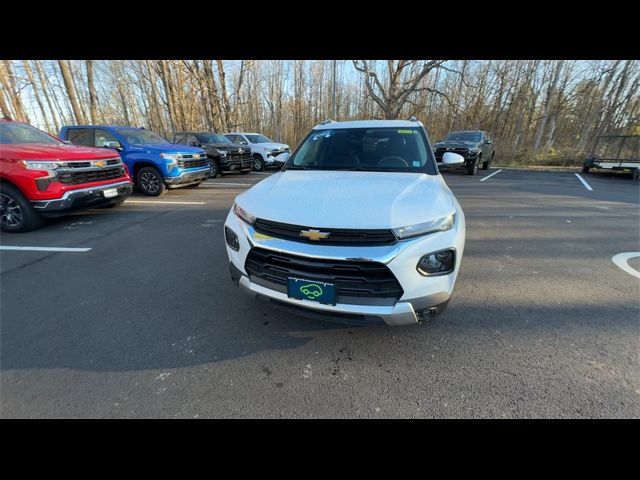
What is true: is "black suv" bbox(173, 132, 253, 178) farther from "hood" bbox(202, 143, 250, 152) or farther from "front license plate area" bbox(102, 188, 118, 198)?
"front license plate area" bbox(102, 188, 118, 198)

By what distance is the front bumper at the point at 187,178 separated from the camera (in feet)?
26.0

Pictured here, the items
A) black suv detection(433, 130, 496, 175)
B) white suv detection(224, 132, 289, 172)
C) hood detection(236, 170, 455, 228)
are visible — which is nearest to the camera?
hood detection(236, 170, 455, 228)

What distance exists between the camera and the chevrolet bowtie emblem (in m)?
1.88

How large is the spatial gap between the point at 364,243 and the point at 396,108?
2108 cm

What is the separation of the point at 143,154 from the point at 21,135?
8.17ft

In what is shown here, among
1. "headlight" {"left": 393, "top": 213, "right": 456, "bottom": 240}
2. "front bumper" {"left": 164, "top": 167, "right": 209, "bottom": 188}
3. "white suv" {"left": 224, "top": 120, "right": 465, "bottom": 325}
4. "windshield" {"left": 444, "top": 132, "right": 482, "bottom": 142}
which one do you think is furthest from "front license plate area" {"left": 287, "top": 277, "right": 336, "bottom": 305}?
"windshield" {"left": 444, "top": 132, "right": 482, "bottom": 142}

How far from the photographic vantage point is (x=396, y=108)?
19969mm

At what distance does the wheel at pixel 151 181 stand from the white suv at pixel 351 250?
684cm

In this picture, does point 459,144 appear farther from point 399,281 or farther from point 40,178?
point 40,178

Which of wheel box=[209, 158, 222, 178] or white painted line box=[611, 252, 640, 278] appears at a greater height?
white painted line box=[611, 252, 640, 278]

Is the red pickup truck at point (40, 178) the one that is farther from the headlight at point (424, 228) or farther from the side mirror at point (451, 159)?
the side mirror at point (451, 159)

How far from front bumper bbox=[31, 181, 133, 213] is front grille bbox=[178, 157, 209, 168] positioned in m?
2.38

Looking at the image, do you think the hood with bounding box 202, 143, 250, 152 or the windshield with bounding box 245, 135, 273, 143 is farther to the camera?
the windshield with bounding box 245, 135, 273, 143

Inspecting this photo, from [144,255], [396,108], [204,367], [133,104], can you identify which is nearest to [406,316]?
[204,367]
